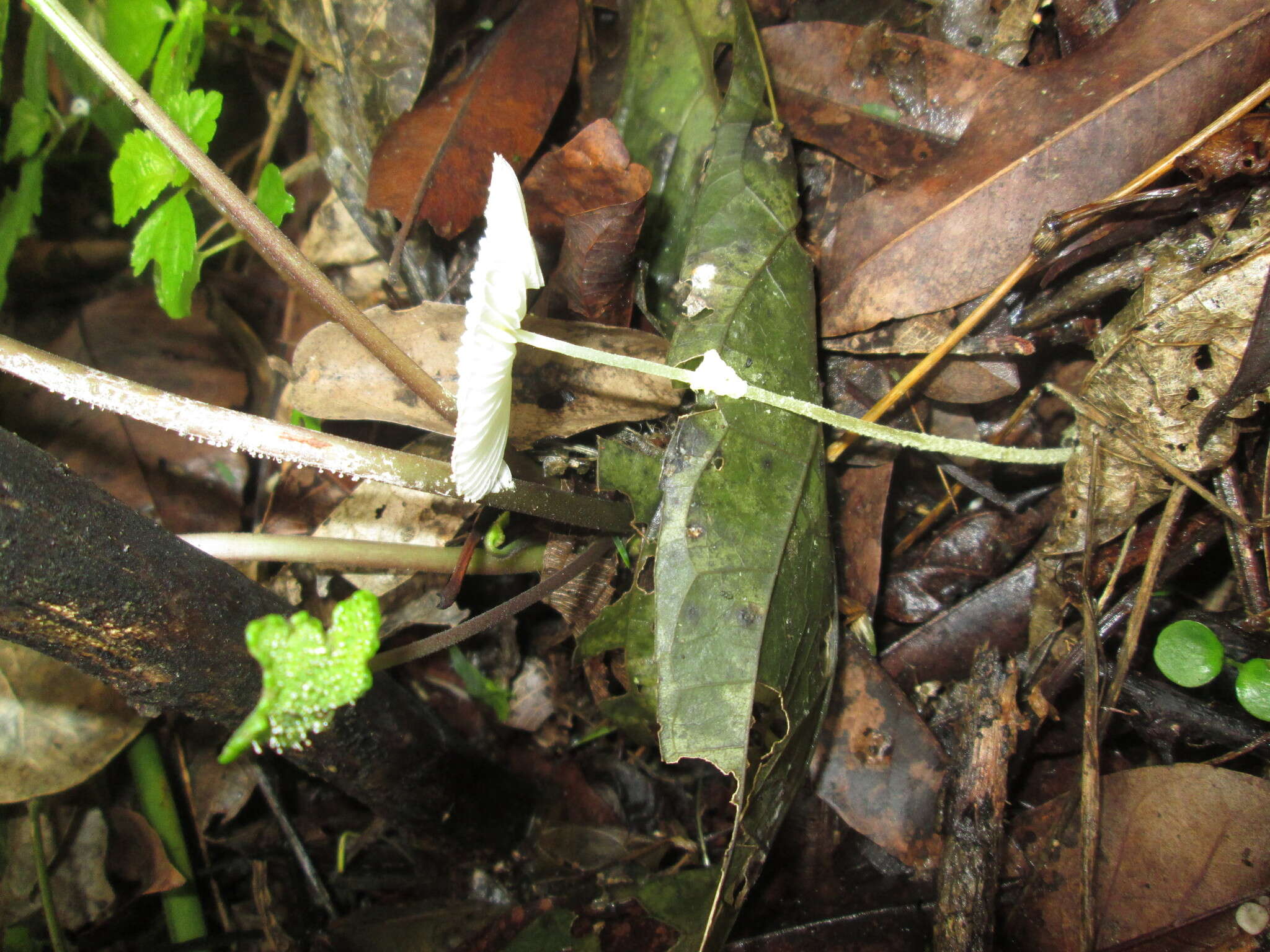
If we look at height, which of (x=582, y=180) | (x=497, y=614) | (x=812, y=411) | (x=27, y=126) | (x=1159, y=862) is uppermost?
(x=27, y=126)

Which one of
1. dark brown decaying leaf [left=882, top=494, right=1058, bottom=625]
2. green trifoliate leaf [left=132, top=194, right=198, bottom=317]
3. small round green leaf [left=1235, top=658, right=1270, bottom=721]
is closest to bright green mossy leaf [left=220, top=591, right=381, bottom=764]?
green trifoliate leaf [left=132, top=194, right=198, bottom=317]

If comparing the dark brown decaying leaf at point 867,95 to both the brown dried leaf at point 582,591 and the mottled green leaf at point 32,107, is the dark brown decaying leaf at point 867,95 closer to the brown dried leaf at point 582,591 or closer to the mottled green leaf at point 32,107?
the brown dried leaf at point 582,591

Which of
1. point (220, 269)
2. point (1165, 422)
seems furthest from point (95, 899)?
point (1165, 422)

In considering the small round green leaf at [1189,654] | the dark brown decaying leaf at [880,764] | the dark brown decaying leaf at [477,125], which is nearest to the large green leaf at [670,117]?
the dark brown decaying leaf at [477,125]

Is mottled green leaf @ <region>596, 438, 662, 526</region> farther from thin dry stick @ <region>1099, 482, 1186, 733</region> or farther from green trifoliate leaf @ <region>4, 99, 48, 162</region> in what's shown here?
green trifoliate leaf @ <region>4, 99, 48, 162</region>

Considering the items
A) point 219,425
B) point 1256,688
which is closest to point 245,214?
point 219,425

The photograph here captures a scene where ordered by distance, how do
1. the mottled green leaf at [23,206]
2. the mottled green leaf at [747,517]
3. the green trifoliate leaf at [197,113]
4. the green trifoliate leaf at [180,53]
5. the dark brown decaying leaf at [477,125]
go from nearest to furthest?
the mottled green leaf at [747,517] → the green trifoliate leaf at [197,113] → the green trifoliate leaf at [180,53] → the dark brown decaying leaf at [477,125] → the mottled green leaf at [23,206]

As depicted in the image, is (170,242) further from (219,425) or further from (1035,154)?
(1035,154)
